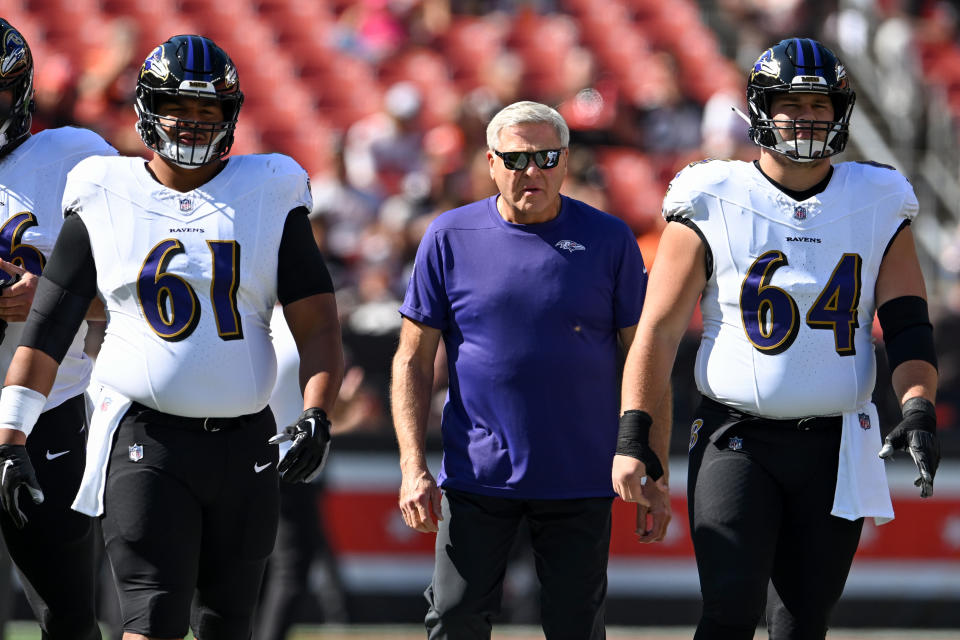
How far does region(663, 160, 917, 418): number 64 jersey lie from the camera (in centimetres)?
434

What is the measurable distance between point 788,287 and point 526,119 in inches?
36.9

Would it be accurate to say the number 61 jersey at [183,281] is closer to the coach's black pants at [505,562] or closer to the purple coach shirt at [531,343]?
the purple coach shirt at [531,343]

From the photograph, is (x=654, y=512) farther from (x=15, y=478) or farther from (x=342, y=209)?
(x=342, y=209)

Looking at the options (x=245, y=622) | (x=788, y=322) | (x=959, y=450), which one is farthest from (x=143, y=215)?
(x=959, y=450)

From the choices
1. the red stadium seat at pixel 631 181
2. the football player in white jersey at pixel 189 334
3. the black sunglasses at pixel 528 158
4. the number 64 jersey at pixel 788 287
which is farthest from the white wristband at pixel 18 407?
the red stadium seat at pixel 631 181

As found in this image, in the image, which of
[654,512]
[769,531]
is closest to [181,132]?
[654,512]

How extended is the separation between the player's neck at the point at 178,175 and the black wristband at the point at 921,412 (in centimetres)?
212

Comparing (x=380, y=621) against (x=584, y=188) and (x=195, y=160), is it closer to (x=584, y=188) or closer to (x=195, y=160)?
(x=584, y=188)

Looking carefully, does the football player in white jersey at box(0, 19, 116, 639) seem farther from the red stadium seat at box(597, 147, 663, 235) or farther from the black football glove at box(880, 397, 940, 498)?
the red stadium seat at box(597, 147, 663, 235)

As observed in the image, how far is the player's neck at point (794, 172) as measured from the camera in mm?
4461

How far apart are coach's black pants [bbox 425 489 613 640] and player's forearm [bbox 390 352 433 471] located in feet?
0.62

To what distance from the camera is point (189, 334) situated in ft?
14.0

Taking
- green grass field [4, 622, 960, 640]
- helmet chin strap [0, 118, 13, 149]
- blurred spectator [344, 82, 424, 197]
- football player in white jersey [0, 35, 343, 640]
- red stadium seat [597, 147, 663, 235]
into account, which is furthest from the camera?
red stadium seat [597, 147, 663, 235]

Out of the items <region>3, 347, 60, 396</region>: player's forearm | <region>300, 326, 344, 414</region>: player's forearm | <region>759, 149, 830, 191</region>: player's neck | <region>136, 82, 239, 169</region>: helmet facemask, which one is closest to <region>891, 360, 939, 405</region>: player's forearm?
<region>759, 149, 830, 191</region>: player's neck
